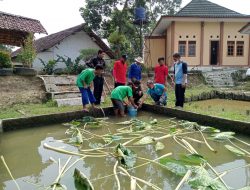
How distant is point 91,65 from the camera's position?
866 cm

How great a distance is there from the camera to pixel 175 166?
12.8ft

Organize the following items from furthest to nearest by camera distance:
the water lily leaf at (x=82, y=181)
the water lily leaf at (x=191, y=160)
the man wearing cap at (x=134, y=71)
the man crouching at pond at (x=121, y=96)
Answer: the man wearing cap at (x=134, y=71) < the man crouching at pond at (x=121, y=96) < the water lily leaf at (x=191, y=160) < the water lily leaf at (x=82, y=181)

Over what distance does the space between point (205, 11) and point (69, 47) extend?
9730mm

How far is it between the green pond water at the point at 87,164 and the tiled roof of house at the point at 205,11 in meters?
15.0

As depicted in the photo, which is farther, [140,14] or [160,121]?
[140,14]

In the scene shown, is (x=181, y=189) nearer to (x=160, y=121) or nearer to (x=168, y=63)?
(x=160, y=121)

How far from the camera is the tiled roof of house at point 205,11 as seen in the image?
1916 cm

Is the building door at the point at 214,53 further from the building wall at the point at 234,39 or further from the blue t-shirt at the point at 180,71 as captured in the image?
the blue t-shirt at the point at 180,71

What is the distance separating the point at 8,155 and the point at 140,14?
49.6 ft

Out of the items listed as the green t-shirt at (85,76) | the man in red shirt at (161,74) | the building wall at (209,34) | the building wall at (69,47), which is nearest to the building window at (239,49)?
the building wall at (209,34)

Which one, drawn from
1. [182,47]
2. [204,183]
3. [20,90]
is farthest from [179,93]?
[182,47]

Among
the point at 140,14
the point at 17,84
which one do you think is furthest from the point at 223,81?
the point at 17,84

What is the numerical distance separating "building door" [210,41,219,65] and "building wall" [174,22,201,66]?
123 centimetres

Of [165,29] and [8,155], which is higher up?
[165,29]
